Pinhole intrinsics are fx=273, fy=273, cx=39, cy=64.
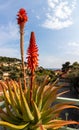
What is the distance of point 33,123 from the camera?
262cm

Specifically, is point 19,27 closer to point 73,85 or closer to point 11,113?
point 11,113

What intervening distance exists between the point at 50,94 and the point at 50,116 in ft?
0.83

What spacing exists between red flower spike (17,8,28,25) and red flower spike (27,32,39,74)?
246 mm

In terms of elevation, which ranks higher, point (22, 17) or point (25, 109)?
point (22, 17)

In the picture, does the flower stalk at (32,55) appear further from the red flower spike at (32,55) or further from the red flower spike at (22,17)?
the red flower spike at (22,17)

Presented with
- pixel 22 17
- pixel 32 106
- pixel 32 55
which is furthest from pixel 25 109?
pixel 22 17

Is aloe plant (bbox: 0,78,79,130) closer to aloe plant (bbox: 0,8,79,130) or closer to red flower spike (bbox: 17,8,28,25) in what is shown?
aloe plant (bbox: 0,8,79,130)

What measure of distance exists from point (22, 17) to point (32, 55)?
0.42m

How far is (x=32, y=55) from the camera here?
2.42m

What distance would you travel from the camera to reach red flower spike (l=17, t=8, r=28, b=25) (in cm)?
260

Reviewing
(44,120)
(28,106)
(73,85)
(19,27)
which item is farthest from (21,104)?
(73,85)

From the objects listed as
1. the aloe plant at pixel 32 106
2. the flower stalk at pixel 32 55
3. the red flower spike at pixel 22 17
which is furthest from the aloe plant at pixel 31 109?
the red flower spike at pixel 22 17

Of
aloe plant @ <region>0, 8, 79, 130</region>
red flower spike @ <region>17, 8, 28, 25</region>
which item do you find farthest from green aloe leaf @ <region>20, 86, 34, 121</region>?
red flower spike @ <region>17, 8, 28, 25</region>

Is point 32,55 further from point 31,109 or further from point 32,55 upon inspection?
point 31,109
